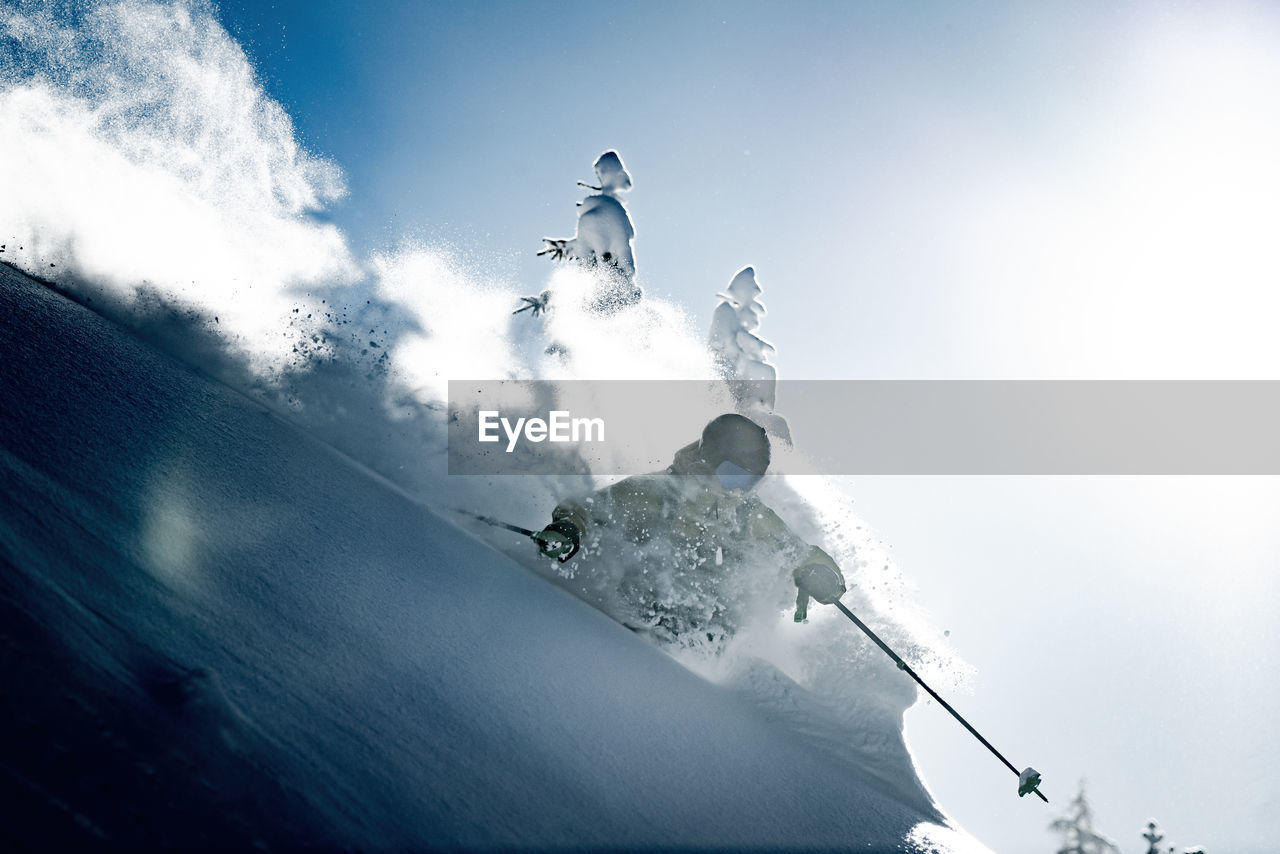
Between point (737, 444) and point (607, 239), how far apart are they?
5.50m

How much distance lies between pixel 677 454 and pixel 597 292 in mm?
4572

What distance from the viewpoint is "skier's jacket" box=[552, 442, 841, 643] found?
4.89m

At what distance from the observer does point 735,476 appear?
4602mm

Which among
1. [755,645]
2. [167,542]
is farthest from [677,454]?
[167,542]

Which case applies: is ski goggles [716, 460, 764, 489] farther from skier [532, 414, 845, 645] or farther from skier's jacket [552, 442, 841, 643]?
skier's jacket [552, 442, 841, 643]

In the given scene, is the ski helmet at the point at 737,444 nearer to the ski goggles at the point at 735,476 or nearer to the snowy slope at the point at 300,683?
the ski goggles at the point at 735,476

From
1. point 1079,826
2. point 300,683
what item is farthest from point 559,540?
point 1079,826

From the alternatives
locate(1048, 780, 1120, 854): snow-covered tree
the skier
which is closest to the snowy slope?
the skier

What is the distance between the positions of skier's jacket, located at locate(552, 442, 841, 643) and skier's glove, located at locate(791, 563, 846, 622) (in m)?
0.36

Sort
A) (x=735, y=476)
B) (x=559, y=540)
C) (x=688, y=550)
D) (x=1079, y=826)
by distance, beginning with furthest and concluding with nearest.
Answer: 1. (x=1079, y=826)
2. (x=688, y=550)
3. (x=735, y=476)
4. (x=559, y=540)

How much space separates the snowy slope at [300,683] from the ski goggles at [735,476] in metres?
1.41

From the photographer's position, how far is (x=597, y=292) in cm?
905

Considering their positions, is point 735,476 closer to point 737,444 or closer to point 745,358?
point 737,444

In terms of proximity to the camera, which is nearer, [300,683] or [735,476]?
[300,683]
